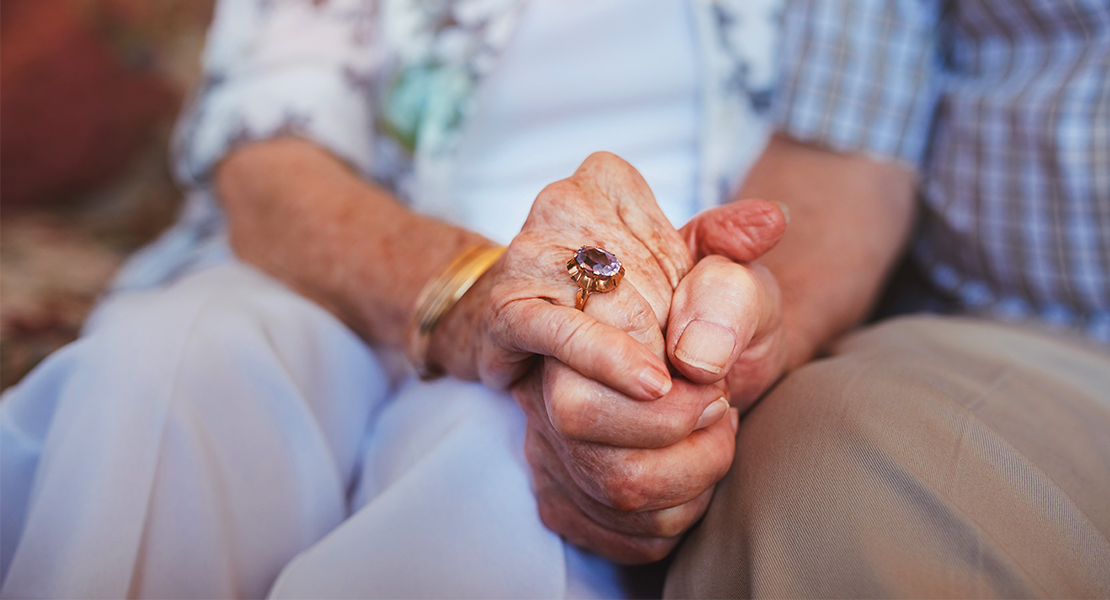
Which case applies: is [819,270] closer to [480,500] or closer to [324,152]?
[480,500]

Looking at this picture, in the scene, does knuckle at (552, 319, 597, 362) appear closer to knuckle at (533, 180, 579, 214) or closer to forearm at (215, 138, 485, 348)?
knuckle at (533, 180, 579, 214)

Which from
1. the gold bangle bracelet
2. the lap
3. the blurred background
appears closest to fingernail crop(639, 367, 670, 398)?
the gold bangle bracelet

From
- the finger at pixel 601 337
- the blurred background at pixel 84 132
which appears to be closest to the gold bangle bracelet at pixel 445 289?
the finger at pixel 601 337

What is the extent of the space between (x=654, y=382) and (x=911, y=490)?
0.19 metres

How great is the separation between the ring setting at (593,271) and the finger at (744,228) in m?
0.09

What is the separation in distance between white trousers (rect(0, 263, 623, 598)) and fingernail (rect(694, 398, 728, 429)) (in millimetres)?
172

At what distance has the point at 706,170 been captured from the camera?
78cm

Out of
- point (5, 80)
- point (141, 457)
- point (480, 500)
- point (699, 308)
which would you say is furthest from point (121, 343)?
point (5, 80)

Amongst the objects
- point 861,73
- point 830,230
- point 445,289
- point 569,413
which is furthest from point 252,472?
point 861,73

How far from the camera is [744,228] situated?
0.47m

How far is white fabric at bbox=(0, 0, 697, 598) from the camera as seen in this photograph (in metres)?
0.50

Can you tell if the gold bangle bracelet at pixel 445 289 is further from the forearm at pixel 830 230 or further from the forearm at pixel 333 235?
the forearm at pixel 830 230

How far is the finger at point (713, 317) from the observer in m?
0.41

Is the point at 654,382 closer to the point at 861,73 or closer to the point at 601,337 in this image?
the point at 601,337
